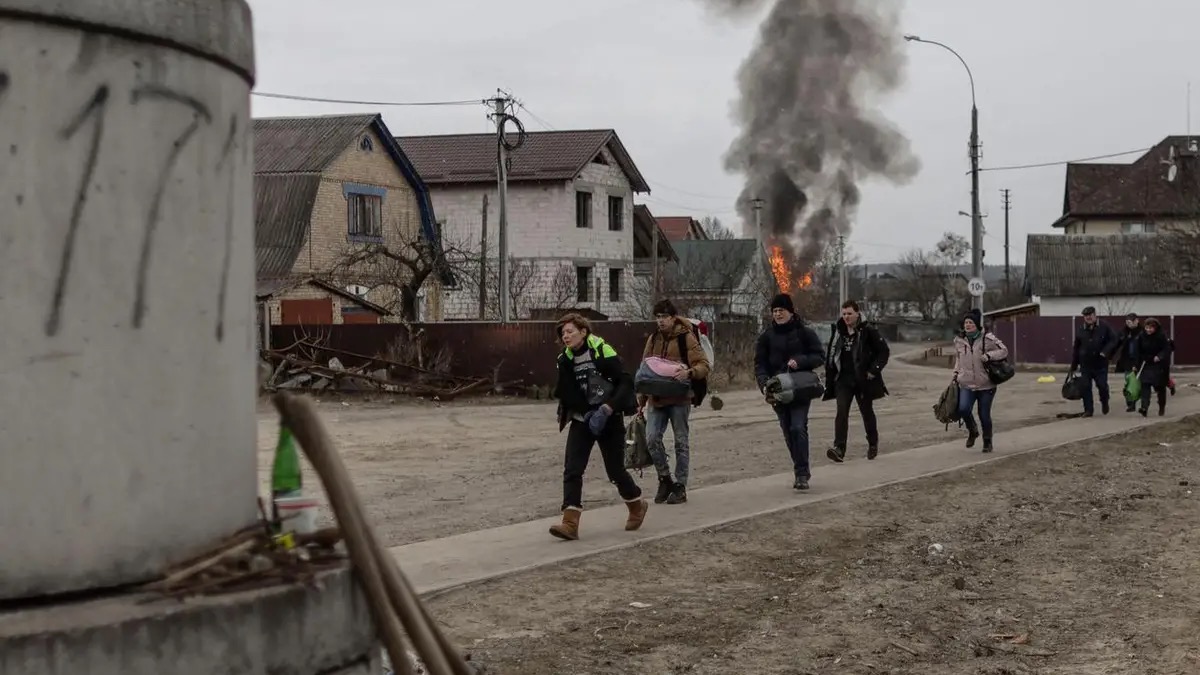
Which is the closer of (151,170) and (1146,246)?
(151,170)

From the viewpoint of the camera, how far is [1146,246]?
55.8 metres

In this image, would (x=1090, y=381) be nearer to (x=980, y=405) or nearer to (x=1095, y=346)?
(x=1095, y=346)

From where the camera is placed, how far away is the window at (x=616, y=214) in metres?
48.9

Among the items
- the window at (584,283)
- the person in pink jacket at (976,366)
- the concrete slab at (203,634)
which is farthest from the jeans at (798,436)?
the window at (584,283)

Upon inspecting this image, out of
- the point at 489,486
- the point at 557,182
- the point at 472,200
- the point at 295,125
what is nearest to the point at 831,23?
the point at 557,182

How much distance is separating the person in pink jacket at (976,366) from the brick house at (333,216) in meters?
21.2

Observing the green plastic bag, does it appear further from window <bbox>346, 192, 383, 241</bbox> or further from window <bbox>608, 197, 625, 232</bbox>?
window <bbox>608, 197, 625, 232</bbox>

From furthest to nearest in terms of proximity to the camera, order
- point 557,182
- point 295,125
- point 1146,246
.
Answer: point 1146,246, point 557,182, point 295,125

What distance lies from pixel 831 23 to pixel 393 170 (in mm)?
16357

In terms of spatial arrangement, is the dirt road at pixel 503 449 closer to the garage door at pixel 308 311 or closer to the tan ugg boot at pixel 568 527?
the tan ugg boot at pixel 568 527

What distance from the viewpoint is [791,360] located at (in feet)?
37.5

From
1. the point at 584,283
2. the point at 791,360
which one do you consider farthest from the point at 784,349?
the point at 584,283

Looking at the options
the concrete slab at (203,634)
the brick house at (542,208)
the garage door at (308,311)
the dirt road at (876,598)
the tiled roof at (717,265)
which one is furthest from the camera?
the tiled roof at (717,265)

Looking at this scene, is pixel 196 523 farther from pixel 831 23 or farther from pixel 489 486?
pixel 831 23
